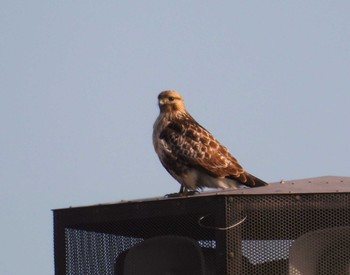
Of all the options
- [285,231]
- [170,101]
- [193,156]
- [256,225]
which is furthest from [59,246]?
[170,101]

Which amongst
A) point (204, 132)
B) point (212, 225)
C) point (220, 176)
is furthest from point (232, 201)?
point (204, 132)

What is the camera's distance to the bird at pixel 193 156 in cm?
1137

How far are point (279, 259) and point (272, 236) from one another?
0.17 metres

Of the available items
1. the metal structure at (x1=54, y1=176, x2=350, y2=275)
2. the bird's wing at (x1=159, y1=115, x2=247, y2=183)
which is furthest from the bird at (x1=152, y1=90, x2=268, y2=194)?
the metal structure at (x1=54, y1=176, x2=350, y2=275)

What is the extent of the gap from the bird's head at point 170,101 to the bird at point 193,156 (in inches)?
1.8

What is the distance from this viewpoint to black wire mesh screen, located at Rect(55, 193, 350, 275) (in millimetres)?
8258

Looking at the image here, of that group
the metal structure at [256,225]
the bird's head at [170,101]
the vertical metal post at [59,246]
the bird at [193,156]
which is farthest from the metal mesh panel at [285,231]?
the bird's head at [170,101]

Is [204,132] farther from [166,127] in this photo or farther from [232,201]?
[232,201]

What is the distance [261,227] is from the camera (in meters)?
8.38

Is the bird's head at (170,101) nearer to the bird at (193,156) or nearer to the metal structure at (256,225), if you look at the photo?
the bird at (193,156)

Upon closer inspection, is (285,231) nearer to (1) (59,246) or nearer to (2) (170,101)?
(1) (59,246)

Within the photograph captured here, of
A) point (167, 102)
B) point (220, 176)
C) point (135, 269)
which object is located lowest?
point (135, 269)

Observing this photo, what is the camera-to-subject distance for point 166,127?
1255 cm

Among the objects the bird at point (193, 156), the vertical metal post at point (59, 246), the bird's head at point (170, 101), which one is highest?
the bird's head at point (170, 101)
